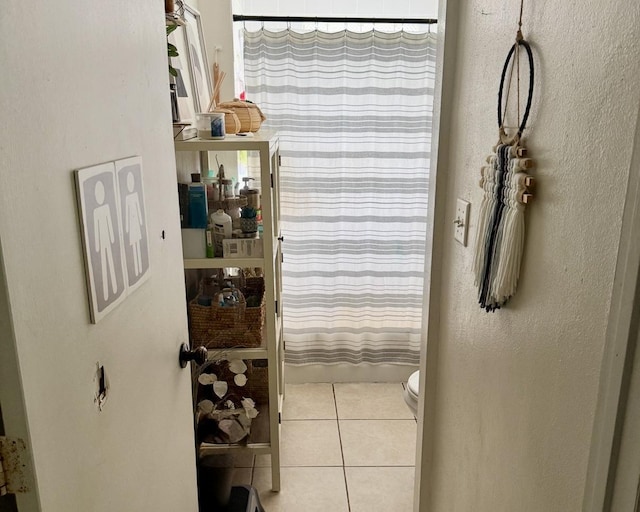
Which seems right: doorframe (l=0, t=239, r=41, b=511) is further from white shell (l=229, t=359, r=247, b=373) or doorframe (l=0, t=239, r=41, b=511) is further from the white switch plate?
white shell (l=229, t=359, r=247, b=373)

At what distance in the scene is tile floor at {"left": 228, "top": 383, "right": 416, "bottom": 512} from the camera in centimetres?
225

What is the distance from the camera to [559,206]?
92 centimetres

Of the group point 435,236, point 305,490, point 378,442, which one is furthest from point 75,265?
point 378,442

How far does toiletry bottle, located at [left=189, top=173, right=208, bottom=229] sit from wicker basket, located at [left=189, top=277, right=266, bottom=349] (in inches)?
12.5

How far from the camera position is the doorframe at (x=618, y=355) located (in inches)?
26.1

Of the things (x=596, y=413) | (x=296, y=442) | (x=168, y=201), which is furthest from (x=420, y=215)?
(x=596, y=413)

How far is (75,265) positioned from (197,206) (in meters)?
1.25

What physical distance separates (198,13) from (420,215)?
4.76ft

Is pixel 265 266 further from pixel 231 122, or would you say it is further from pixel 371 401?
→ pixel 371 401

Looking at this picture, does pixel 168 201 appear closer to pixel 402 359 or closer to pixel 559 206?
pixel 559 206

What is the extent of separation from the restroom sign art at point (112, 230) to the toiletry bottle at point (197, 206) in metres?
0.94

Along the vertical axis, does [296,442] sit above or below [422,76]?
below

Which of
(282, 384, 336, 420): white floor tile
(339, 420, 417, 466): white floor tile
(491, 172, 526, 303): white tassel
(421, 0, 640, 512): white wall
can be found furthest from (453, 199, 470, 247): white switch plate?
(282, 384, 336, 420): white floor tile

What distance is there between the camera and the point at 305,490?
2.30 meters
